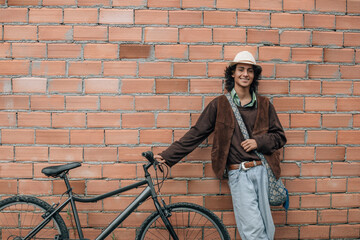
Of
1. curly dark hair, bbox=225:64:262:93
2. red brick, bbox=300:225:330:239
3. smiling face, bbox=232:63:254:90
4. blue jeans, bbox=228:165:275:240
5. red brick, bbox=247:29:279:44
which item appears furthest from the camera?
red brick, bbox=300:225:330:239

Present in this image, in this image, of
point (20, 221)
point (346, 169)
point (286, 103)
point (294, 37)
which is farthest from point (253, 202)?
point (20, 221)

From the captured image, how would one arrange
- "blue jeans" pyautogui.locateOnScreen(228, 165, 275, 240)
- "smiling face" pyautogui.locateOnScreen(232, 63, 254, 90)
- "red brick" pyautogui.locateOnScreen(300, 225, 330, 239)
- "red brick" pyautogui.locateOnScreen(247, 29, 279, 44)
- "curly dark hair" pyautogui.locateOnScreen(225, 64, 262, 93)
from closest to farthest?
"blue jeans" pyautogui.locateOnScreen(228, 165, 275, 240) < "smiling face" pyautogui.locateOnScreen(232, 63, 254, 90) < "curly dark hair" pyautogui.locateOnScreen(225, 64, 262, 93) < "red brick" pyautogui.locateOnScreen(247, 29, 279, 44) < "red brick" pyautogui.locateOnScreen(300, 225, 330, 239)

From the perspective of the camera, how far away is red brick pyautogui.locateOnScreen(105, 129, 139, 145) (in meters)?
2.97

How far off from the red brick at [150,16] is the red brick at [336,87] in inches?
64.1

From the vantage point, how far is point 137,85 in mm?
2963

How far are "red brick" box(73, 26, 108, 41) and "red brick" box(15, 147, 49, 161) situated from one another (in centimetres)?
107

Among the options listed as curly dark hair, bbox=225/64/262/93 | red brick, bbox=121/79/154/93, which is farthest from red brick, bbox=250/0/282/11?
red brick, bbox=121/79/154/93

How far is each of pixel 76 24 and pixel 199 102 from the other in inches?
52.3

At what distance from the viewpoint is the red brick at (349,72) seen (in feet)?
10.1

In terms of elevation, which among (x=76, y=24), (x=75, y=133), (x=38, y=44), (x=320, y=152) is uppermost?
(x=76, y=24)

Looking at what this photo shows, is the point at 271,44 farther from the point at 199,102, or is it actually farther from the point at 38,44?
the point at 38,44

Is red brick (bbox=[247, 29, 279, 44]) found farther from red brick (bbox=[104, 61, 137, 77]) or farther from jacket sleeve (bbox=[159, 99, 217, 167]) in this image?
red brick (bbox=[104, 61, 137, 77])

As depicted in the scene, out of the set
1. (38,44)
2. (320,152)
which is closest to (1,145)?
(38,44)

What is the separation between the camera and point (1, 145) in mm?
2949
